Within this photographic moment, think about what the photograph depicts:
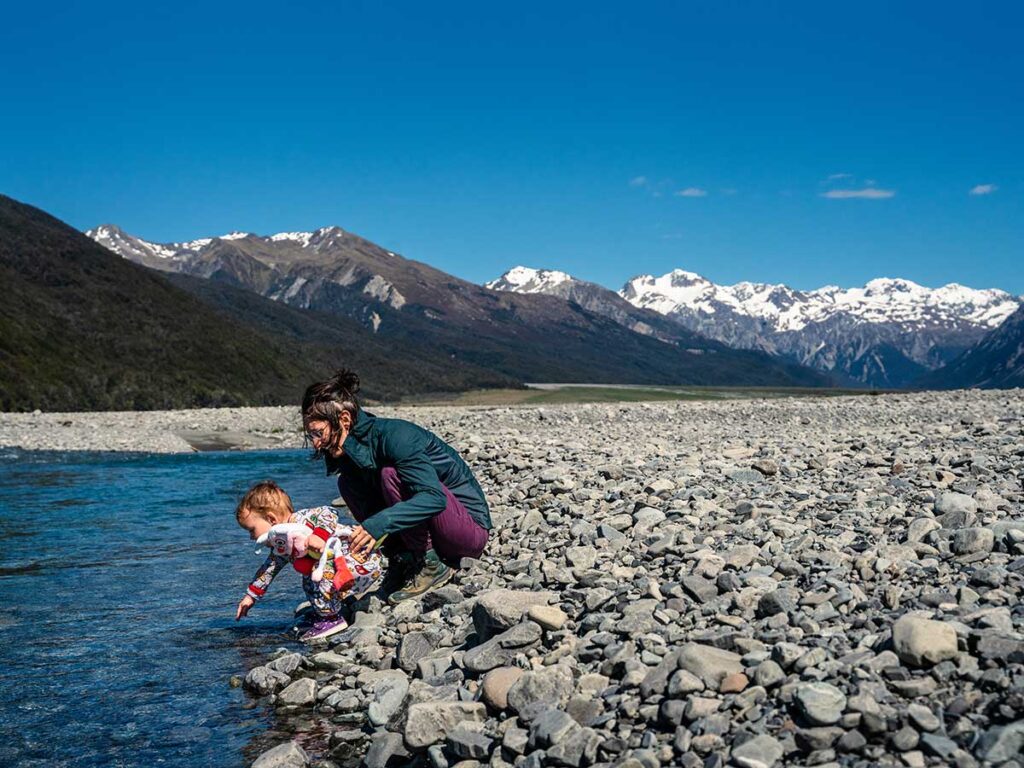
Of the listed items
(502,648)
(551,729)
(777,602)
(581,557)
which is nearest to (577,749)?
(551,729)

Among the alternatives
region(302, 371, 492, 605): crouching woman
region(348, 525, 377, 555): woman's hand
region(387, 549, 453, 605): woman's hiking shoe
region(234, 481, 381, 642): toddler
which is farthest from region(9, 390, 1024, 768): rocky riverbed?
region(348, 525, 377, 555): woman's hand

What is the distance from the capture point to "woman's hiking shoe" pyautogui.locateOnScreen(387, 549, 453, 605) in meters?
9.02

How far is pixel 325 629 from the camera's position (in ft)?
28.8

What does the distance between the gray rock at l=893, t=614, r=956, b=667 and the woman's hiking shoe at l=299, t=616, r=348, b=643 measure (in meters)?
5.44

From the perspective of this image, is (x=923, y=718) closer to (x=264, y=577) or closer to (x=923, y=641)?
(x=923, y=641)

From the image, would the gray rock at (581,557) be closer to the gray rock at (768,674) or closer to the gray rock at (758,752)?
the gray rock at (768,674)

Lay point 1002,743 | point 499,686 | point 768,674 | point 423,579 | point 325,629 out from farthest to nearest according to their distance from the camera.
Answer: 1. point 423,579
2. point 325,629
3. point 499,686
4. point 768,674
5. point 1002,743

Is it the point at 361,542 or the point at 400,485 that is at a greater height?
the point at 400,485

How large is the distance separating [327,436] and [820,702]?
15.6 feet

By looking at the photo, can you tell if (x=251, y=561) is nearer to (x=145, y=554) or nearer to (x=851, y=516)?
(x=145, y=554)

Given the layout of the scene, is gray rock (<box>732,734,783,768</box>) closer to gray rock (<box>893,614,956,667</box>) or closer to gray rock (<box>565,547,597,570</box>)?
gray rock (<box>893,614,956,667</box>)

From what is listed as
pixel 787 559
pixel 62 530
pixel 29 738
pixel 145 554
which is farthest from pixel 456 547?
pixel 62 530

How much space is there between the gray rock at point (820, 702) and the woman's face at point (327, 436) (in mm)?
4583

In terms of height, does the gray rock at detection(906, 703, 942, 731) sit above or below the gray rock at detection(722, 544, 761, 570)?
below
